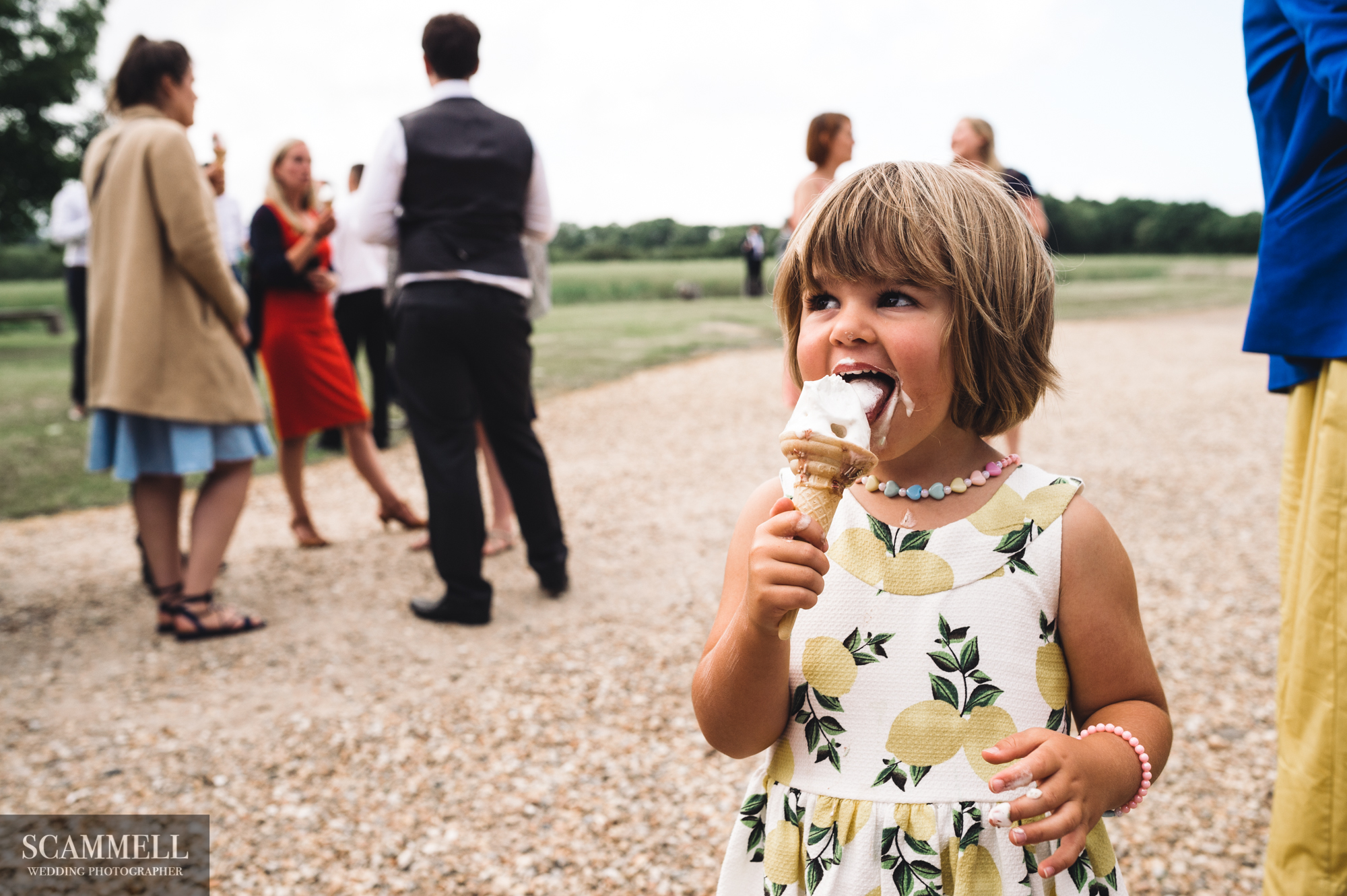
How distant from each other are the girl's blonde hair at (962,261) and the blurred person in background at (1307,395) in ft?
2.27

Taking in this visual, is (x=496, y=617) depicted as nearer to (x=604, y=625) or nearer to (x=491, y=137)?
(x=604, y=625)

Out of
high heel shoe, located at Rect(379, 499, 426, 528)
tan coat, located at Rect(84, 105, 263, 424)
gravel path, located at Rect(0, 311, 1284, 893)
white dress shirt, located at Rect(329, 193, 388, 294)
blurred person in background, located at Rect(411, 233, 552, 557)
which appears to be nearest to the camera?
gravel path, located at Rect(0, 311, 1284, 893)

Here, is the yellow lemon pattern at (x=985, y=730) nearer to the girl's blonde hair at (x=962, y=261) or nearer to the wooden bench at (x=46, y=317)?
the girl's blonde hair at (x=962, y=261)

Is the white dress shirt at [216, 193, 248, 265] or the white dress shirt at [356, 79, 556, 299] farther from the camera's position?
the white dress shirt at [216, 193, 248, 265]

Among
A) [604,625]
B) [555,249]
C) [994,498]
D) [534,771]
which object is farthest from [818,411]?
[555,249]

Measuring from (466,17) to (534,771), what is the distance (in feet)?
11.2

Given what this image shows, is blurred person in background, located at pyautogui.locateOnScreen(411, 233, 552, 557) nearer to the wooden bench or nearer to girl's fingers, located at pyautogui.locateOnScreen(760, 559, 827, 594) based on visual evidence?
girl's fingers, located at pyautogui.locateOnScreen(760, 559, 827, 594)

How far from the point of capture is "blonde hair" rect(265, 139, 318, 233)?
212 inches

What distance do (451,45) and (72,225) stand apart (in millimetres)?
7277

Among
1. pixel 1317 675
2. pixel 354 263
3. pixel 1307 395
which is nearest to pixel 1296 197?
pixel 1307 395

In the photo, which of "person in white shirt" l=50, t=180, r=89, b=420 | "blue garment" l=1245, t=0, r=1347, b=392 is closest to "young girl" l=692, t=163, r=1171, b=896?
"blue garment" l=1245, t=0, r=1347, b=392

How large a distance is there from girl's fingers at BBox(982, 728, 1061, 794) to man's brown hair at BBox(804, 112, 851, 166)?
4.88 meters

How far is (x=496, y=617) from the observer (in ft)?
15.2

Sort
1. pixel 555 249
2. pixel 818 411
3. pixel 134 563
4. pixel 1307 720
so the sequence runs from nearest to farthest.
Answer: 1. pixel 818 411
2. pixel 1307 720
3. pixel 134 563
4. pixel 555 249
